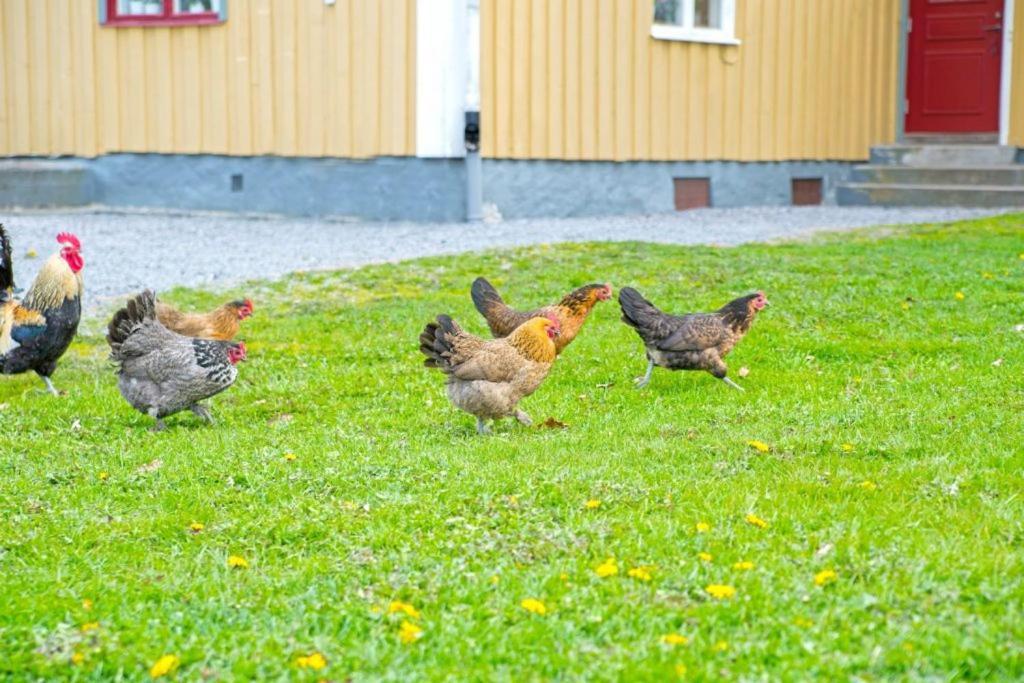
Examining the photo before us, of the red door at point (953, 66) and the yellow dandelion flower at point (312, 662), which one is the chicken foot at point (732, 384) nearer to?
the yellow dandelion flower at point (312, 662)

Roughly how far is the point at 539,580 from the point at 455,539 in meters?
0.54

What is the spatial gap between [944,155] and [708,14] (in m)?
Answer: 3.81

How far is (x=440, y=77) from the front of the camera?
51.3ft

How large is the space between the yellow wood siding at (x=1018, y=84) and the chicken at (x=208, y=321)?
13487 millimetres

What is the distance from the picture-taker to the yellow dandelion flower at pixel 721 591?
438 cm

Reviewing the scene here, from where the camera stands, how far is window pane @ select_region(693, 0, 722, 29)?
18.4 metres

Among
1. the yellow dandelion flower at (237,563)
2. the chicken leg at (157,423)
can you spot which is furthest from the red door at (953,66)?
the yellow dandelion flower at (237,563)

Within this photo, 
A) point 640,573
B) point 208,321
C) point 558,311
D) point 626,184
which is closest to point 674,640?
point 640,573

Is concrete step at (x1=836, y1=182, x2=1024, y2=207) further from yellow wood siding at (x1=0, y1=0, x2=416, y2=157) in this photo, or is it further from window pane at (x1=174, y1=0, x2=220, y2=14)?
window pane at (x1=174, y1=0, x2=220, y2=14)

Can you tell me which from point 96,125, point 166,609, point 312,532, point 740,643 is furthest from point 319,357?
point 96,125

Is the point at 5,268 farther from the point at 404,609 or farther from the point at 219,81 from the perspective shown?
the point at 219,81

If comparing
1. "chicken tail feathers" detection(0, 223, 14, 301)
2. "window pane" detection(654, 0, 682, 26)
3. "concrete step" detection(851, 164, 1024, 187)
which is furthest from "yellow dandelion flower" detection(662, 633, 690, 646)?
"concrete step" detection(851, 164, 1024, 187)

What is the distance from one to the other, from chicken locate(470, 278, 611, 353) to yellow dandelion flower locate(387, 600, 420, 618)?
3.31 m

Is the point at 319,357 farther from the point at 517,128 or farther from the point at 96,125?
the point at 96,125
